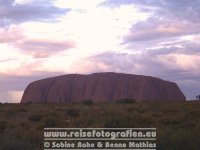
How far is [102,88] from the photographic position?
119750 millimetres

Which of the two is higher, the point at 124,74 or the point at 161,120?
the point at 124,74

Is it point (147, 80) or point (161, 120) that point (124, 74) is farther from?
point (161, 120)

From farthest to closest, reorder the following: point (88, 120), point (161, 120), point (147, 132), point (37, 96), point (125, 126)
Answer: point (37, 96) < point (161, 120) < point (88, 120) < point (125, 126) < point (147, 132)

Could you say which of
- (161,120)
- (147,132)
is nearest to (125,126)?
(147,132)

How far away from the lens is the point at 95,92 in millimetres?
121688

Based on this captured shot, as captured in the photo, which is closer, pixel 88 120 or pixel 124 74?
pixel 88 120

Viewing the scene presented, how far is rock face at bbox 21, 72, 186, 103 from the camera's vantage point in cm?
11600

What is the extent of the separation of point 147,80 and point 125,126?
96743mm

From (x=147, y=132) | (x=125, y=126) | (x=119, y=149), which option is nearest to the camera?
(x=119, y=149)

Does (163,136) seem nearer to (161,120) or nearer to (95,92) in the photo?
(161,120)

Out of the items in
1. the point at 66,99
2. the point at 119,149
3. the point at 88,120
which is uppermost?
the point at 66,99

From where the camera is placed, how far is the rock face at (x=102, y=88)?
116000mm

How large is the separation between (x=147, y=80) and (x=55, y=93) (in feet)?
78.5

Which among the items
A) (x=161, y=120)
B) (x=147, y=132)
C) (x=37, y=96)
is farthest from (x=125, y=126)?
(x=37, y=96)
